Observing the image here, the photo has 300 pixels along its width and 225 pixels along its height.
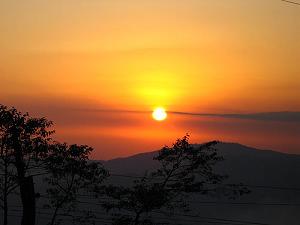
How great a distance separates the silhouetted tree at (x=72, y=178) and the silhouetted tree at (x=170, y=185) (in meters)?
1.04

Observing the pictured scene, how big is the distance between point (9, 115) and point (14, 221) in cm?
15834

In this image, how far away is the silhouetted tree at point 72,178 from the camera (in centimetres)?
2855

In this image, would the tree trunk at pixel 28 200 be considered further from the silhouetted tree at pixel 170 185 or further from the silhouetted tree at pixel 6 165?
the silhouetted tree at pixel 170 185

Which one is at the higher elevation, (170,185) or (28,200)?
(170,185)

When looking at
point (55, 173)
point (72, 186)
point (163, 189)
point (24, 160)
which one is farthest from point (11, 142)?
point (163, 189)

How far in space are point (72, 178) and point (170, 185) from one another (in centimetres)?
517

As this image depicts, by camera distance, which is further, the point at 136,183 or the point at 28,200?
the point at 136,183

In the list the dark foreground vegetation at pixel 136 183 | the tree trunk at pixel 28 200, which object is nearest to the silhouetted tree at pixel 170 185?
the dark foreground vegetation at pixel 136 183

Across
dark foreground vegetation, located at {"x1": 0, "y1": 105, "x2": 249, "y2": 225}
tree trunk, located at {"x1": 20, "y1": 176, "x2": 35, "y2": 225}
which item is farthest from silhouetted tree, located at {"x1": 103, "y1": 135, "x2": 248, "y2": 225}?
tree trunk, located at {"x1": 20, "y1": 176, "x2": 35, "y2": 225}

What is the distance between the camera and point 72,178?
97.0 ft

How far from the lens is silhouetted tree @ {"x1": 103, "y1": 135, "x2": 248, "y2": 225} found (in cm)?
2908

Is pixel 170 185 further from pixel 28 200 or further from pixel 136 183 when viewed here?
pixel 28 200

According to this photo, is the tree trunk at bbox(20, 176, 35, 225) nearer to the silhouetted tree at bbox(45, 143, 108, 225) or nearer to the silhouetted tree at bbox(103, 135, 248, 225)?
the silhouetted tree at bbox(45, 143, 108, 225)

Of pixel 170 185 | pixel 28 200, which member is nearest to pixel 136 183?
pixel 170 185
